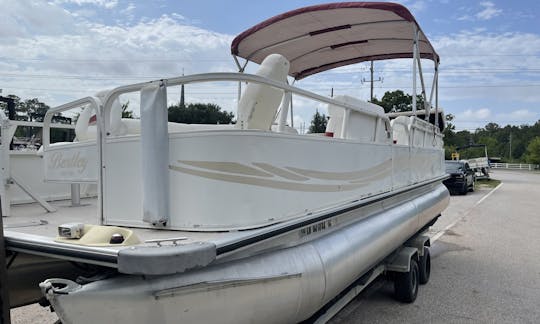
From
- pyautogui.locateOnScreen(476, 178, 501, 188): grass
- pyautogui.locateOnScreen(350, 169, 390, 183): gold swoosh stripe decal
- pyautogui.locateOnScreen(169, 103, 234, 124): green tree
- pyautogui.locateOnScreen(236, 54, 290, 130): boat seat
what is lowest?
pyautogui.locateOnScreen(476, 178, 501, 188): grass

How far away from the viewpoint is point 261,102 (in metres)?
3.10

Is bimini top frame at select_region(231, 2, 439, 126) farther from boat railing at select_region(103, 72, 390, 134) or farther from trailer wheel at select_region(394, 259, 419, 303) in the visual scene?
boat railing at select_region(103, 72, 390, 134)

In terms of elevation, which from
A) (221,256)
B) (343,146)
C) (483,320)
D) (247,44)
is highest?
(247,44)

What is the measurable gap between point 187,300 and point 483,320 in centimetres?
376

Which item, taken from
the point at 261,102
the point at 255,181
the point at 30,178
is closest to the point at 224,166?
the point at 255,181

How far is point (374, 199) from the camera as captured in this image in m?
3.85

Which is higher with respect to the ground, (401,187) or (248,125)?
(248,125)

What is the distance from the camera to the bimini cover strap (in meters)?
2.28

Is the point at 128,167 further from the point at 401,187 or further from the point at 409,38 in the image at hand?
the point at 409,38

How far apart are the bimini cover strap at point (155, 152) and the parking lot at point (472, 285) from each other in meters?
2.74

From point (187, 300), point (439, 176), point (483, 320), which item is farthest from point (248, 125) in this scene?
point (439, 176)

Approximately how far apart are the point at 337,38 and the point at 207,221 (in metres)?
4.26

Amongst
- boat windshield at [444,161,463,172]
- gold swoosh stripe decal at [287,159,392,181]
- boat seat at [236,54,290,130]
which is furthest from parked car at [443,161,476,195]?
boat seat at [236,54,290,130]

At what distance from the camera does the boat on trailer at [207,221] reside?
1.89 meters
